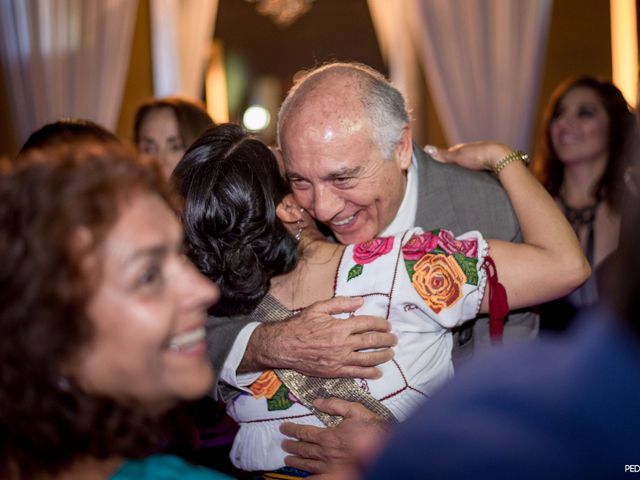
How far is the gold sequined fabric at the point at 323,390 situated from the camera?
1766 mm

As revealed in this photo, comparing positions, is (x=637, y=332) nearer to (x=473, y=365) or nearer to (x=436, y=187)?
(x=473, y=365)

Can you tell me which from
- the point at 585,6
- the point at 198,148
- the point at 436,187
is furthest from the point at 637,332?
the point at 585,6

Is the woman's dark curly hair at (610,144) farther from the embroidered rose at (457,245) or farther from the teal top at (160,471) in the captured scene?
the teal top at (160,471)

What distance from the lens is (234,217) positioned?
72.8 inches

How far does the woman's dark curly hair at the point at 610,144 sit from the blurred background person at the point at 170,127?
1.66m

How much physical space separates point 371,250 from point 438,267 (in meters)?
0.16

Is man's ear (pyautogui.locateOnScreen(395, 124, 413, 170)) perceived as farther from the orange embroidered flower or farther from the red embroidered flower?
the orange embroidered flower

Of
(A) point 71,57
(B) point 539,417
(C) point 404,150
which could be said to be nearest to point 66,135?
(C) point 404,150

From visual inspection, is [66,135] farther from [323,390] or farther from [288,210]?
[323,390]

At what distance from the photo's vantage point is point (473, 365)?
69 cm

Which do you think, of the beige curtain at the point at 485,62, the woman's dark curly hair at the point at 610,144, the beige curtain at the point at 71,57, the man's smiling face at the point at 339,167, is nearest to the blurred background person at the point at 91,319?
the man's smiling face at the point at 339,167

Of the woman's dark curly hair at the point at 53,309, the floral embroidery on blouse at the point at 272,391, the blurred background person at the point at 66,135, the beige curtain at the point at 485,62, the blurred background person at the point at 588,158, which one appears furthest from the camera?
the beige curtain at the point at 485,62

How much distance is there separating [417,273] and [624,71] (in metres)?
5.12

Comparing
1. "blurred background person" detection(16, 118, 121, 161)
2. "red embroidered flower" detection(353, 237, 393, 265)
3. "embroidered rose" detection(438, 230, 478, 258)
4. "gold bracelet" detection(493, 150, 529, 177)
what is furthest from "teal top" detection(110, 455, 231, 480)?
"blurred background person" detection(16, 118, 121, 161)
